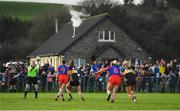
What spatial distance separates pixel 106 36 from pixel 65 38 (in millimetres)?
6104

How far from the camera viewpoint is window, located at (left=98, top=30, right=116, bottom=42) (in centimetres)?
7575

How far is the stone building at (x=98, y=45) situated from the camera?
74.8 m

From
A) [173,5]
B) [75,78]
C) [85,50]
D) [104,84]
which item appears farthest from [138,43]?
[75,78]

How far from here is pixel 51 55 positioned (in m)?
79.1

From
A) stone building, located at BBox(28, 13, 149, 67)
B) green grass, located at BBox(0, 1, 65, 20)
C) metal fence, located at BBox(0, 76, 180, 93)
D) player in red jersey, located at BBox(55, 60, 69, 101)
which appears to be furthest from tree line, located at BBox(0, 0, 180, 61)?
green grass, located at BBox(0, 1, 65, 20)

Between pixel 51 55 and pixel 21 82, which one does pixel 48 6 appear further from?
pixel 51 55

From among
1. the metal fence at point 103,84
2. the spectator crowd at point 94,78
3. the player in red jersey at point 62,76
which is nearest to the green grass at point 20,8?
the player in red jersey at point 62,76

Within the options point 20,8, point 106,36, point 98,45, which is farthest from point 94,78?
point 20,8

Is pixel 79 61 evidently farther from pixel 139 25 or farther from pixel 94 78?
pixel 94 78

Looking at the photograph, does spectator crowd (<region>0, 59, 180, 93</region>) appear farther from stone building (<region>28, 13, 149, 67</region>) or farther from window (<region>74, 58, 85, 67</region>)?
window (<region>74, 58, 85, 67</region>)

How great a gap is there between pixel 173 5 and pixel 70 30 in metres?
22.6

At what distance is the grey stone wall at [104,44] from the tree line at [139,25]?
3.38 m

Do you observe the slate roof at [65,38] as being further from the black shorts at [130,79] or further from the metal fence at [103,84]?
the black shorts at [130,79]

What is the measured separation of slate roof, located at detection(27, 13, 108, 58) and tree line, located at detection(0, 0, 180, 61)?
3.38 metres
